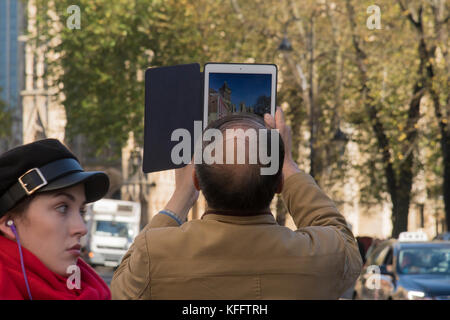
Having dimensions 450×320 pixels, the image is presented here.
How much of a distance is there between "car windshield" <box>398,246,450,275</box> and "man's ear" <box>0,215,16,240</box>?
11712mm

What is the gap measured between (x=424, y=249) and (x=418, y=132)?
46.4 ft

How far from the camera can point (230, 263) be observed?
10.1 feet

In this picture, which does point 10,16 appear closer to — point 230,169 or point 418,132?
point 418,132

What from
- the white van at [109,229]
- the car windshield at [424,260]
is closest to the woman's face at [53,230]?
the car windshield at [424,260]

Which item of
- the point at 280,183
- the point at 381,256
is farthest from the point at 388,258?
the point at 280,183

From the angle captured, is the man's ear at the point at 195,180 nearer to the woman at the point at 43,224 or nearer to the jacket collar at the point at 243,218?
the jacket collar at the point at 243,218

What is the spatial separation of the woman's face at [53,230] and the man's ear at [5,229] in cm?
2

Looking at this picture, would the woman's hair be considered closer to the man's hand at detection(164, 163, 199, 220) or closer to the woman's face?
the woman's face

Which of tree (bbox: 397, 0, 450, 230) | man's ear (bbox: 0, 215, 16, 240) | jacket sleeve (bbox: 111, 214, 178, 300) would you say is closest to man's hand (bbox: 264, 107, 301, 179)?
jacket sleeve (bbox: 111, 214, 178, 300)

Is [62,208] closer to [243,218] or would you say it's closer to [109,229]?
[243,218]

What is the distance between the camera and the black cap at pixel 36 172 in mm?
2822

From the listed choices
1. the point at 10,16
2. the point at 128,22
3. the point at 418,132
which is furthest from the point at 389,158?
the point at 10,16

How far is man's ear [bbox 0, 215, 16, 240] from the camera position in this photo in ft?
9.31
